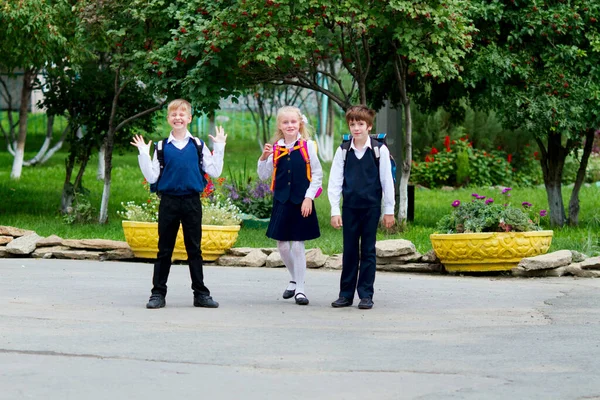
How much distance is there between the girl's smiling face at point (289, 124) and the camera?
8.85 m

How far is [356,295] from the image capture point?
30.9 feet

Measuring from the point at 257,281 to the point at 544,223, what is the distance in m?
8.18

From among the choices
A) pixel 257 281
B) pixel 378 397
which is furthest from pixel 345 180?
pixel 378 397

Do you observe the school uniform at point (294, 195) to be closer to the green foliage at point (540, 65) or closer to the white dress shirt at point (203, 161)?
the white dress shirt at point (203, 161)

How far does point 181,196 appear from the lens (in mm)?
8477

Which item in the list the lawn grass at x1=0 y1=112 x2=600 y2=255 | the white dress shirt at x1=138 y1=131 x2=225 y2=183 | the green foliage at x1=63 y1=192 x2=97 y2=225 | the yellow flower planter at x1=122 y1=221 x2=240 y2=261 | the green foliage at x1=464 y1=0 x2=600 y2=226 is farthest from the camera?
the green foliage at x1=63 y1=192 x2=97 y2=225

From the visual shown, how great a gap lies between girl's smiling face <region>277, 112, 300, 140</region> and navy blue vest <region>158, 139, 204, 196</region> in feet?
2.70

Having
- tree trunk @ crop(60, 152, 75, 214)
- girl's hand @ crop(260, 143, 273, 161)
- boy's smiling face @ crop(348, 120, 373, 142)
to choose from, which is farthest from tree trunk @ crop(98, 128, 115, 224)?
boy's smiling face @ crop(348, 120, 373, 142)

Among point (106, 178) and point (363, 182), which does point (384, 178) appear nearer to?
point (363, 182)

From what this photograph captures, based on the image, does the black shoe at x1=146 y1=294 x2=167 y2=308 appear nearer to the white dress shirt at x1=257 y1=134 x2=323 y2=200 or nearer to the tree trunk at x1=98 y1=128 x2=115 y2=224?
the white dress shirt at x1=257 y1=134 x2=323 y2=200

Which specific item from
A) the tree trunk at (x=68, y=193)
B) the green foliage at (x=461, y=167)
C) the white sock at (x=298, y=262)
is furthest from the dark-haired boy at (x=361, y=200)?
the green foliage at (x=461, y=167)

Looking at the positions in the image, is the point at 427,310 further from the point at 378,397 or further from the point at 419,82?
the point at 419,82

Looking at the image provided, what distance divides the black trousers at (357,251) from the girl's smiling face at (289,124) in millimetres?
777

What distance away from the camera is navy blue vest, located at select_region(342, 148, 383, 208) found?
867cm
